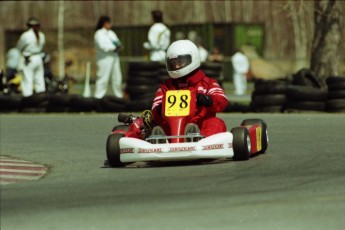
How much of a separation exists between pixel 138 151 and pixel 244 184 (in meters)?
1.79

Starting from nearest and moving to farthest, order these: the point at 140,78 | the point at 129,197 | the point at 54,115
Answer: the point at 129,197 < the point at 54,115 < the point at 140,78

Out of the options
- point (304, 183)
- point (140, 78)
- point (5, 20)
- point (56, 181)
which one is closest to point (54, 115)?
point (140, 78)

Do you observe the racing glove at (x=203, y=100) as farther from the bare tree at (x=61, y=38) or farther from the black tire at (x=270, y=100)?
the bare tree at (x=61, y=38)

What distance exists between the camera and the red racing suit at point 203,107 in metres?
11.0

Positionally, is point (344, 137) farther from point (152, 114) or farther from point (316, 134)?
point (152, 114)

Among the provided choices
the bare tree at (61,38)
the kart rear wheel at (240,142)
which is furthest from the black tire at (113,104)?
the bare tree at (61,38)

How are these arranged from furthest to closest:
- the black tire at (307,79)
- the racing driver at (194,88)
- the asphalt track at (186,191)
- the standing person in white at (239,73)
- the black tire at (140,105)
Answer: the standing person in white at (239,73) → the black tire at (307,79) → the black tire at (140,105) → the racing driver at (194,88) → the asphalt track at (186,191)

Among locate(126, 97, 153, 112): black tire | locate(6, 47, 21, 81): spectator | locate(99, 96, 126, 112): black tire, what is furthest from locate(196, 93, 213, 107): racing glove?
locate(6, 47, 21, 81): spectator

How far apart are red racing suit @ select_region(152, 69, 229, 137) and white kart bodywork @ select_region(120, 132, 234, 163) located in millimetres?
431

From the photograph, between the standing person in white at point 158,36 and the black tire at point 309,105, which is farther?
the standing person in white at point 158,36

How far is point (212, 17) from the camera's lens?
57.2 metres

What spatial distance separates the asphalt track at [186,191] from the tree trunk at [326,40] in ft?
26.1

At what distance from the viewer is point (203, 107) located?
11039 millimetres

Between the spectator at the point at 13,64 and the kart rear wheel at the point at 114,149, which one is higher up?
the kart rear wheel at the point at 114,149
